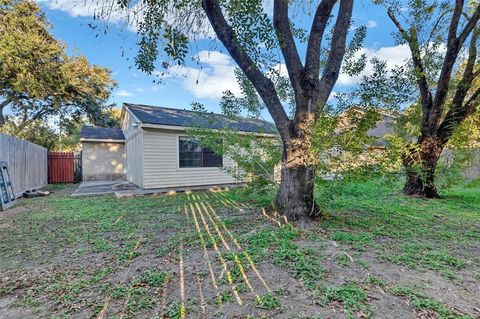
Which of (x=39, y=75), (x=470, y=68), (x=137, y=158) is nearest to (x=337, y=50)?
(x=470, y=68)

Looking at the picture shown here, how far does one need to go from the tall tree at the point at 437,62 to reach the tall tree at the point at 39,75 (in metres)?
17.0

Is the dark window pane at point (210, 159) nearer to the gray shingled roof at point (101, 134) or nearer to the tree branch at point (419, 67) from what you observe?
the gray shingled roof at point (101, 134)

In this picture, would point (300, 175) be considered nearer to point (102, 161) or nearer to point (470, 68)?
point (470, 68)

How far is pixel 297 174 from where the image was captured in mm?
4625

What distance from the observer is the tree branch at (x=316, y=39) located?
4586 millimetres

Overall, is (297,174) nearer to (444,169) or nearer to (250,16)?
(250,16)

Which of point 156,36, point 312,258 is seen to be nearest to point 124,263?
point 312,258

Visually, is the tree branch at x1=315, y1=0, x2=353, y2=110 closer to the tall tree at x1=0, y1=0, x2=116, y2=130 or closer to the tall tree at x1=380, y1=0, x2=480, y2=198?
the tall tree at x1=380, y1=0, x2=480, y2=198

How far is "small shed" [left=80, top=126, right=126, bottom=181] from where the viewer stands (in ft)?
47.2

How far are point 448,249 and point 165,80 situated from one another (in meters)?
5.13

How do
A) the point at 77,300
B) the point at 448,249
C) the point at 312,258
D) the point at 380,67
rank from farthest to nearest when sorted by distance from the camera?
the point at 380,67 < the point at 448,249 < the point at 312,258 < the point at 77,300

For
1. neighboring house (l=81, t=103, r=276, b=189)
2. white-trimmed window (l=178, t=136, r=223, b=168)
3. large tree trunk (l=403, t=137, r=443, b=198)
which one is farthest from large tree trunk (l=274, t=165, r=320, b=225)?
white-trimmed window (l=178, t=136, r=223, b=168)

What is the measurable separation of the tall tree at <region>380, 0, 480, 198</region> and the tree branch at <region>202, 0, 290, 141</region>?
4813mm

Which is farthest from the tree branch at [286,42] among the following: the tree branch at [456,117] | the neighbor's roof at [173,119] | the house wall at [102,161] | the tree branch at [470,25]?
the house wall at [102,161]
